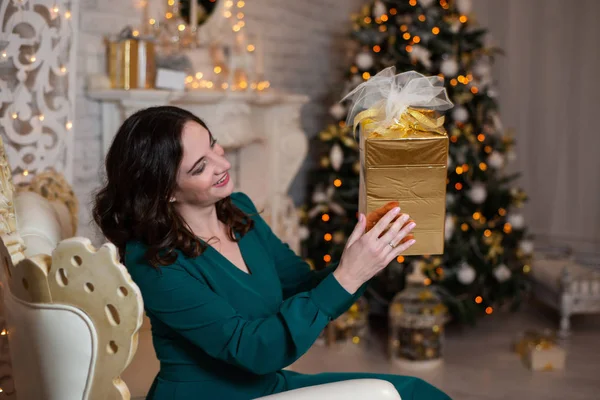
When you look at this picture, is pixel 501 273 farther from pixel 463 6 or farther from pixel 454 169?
pixel 463 6

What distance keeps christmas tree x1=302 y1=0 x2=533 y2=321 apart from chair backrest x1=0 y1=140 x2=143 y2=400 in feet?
8.64

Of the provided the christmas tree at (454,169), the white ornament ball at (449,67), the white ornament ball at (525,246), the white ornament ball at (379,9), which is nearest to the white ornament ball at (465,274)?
the christmas tree at (454,169)

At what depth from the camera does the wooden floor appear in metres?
3.22

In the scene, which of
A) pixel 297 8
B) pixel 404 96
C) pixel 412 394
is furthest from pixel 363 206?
pixel 297 8

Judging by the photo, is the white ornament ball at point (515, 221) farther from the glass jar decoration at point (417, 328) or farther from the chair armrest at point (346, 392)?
the chair armrest at point (346, 392)

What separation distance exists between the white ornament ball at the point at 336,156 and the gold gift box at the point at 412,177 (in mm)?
2297

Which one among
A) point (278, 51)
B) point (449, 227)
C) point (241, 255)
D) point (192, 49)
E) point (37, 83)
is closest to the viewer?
point (241, 255)

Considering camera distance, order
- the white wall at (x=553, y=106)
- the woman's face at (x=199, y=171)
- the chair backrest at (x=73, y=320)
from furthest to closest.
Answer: the white wall at (x=553, y=106) < the woman's face at (x=199, y=171) < the chair backrest at (x=73, y=320)

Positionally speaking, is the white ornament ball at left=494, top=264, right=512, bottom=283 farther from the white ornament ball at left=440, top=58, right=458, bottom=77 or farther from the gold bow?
the gold bow

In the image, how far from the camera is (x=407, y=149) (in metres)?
1.46

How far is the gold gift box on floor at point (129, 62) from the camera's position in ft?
9.43

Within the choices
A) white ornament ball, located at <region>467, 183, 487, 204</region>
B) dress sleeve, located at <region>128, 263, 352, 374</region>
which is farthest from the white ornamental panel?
white ornament ball, located at <region>467, 183, 487, 204</region>

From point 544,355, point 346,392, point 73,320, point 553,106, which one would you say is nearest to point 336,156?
point 544,355

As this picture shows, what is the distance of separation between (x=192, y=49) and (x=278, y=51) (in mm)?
1024
